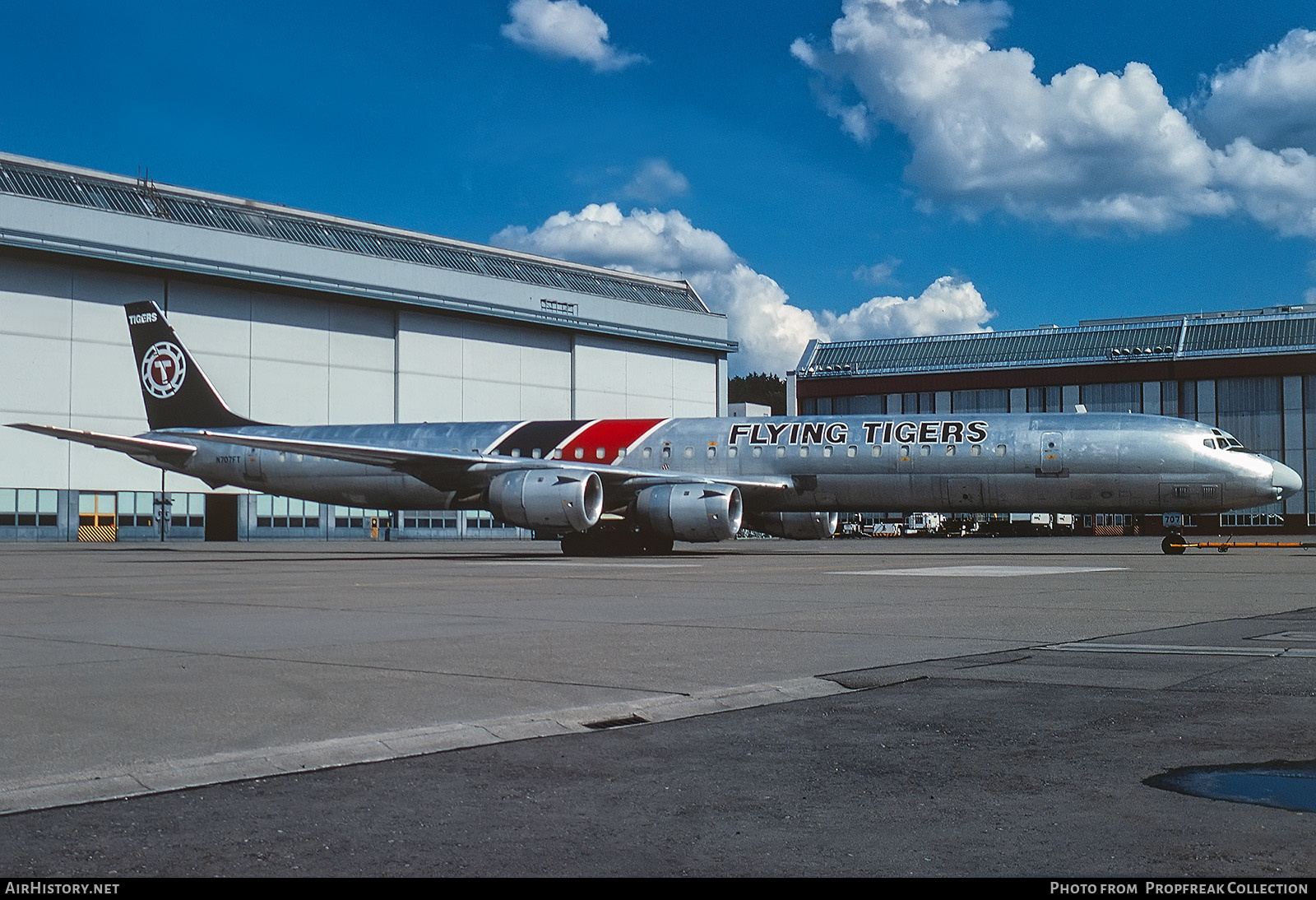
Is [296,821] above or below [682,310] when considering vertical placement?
below

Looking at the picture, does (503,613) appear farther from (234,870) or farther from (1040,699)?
(234,870)

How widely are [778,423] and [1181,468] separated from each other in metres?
10.2

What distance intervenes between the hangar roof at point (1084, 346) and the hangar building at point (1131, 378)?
90 millimetres

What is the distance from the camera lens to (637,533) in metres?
34.3

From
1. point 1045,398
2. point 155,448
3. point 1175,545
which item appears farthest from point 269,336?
point 1045,398

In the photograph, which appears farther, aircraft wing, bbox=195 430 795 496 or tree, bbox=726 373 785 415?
tree, bbox=726 373 785 415

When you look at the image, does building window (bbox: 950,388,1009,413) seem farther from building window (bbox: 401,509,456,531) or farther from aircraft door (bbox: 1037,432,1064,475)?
aircraft door (bbox: 1037,432,1064,475)

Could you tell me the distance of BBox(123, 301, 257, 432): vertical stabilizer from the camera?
41469mm

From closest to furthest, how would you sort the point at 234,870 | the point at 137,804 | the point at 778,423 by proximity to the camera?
the point at 234,870, the point at 137,804, the point at 778,423

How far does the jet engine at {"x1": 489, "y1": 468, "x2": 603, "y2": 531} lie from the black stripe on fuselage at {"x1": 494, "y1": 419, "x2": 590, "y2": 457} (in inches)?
161

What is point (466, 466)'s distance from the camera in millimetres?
33125

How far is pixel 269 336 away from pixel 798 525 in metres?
35.9

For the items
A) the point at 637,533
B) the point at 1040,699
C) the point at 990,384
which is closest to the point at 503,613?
the point at 1040,699

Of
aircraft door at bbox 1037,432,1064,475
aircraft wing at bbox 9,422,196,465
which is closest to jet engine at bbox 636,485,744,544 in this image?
aircraft door at bbox 1037,432,1064,475
